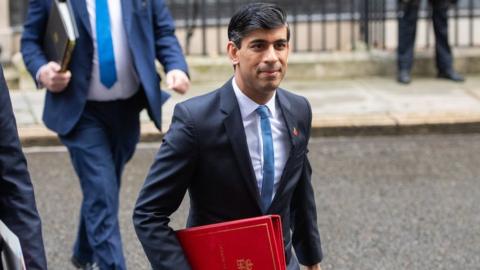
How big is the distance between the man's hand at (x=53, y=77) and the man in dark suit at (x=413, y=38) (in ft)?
21.3

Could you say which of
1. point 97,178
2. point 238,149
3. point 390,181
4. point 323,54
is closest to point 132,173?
point 390,181

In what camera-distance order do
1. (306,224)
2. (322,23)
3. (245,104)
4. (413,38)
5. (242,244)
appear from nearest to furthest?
(242,244)
(245,104)
(306,224)
(413,38)
(322,23)

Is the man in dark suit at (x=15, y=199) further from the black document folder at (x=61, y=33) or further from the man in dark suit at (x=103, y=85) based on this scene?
the man in dark suit at (x=103, y=85)

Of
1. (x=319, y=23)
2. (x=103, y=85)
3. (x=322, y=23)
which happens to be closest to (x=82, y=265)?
(x=103, y=85)

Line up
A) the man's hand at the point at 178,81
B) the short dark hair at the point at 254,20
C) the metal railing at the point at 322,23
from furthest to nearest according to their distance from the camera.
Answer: the metal railing at the point at 322,23
the man's hand at the point at 178,81
the short dark hair at the point at 254,20

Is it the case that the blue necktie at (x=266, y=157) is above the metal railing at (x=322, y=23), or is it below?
above

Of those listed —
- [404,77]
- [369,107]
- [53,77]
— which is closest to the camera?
[53,77]

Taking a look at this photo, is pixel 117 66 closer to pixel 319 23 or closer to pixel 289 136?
pixel 289 136

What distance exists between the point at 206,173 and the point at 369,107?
6.91m

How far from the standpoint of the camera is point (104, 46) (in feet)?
16.6

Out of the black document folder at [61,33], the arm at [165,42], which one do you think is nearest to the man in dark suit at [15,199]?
the black document folder at [61,33]

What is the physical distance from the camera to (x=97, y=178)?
5.07 metres

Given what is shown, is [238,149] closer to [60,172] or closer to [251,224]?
[251,224]

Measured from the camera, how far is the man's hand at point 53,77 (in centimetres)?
502
